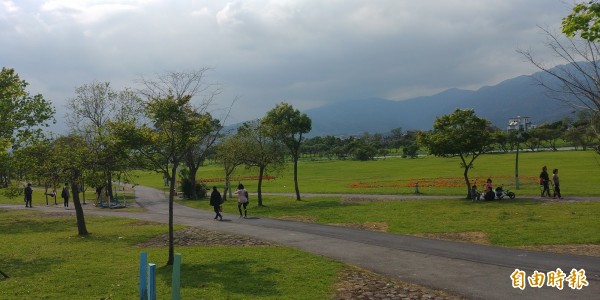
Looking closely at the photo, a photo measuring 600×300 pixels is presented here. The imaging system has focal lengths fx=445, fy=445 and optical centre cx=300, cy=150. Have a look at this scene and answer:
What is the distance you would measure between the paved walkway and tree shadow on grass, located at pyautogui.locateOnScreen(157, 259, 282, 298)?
3.10m

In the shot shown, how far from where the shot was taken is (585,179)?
138 ft

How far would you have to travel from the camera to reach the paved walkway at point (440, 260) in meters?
10.7

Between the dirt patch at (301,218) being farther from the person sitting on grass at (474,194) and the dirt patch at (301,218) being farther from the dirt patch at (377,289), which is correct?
the dirt patch at (377,289)

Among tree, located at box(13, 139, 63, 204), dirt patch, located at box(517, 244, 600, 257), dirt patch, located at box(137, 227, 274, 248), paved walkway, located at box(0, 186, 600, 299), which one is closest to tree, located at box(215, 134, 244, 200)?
paved walkway, located at box(0, 186, 600, 299)

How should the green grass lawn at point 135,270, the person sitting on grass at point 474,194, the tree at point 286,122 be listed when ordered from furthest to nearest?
Answer: 1. the tree at point 286,122
2. the person sitting on grass at point 474,194
3. the green grass lawn at point 135,270

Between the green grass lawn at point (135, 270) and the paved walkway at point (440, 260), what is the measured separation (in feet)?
5.65

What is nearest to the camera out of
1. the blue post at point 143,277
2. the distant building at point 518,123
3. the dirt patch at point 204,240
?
the blue post at point 143,277

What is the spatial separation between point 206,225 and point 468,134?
713 inches

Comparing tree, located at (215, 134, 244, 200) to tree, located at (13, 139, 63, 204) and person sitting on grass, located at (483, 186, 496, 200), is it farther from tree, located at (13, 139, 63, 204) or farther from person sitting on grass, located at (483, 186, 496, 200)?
person sitting on grass, located at (483, 186, 496, 200)

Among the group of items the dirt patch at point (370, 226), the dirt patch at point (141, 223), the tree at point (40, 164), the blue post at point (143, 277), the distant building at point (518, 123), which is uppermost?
the distant building at point (518, 123)

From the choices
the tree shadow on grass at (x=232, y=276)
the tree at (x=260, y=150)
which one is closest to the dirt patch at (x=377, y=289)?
the tree shadow on grass at (x=232, y=276)

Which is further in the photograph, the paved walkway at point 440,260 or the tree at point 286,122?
the tree at point 286,122

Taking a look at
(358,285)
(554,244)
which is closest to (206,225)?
(358,285)

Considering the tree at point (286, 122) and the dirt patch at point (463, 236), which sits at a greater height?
the tree at point (286, 122)
